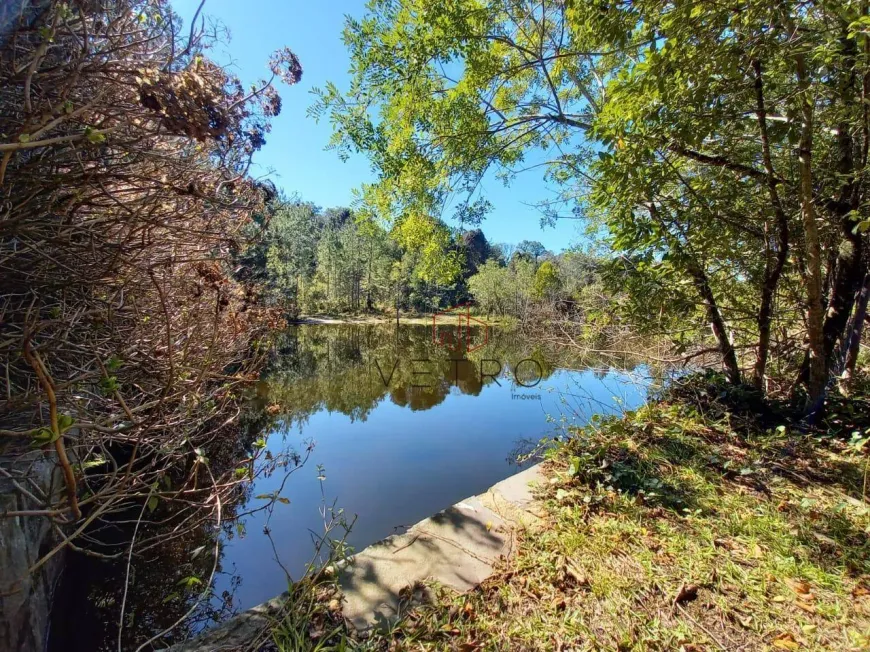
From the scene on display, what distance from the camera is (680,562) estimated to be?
5.38 ft

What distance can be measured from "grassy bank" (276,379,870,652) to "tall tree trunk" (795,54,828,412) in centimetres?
39

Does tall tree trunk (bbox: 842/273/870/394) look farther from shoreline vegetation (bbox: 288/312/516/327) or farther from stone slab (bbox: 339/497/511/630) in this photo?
shoreline vegetation (bbox: 288/312/516/327)

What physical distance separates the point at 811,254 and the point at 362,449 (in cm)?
536

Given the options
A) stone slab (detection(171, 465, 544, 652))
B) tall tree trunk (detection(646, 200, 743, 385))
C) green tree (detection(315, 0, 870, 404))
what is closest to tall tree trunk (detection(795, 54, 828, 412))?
green tree (detection(315, 0, 870, 404))

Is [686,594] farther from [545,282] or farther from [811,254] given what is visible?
[545,282]

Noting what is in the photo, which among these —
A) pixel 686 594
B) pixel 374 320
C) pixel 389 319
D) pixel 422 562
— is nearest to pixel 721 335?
pixel 686 594

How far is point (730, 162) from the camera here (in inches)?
111

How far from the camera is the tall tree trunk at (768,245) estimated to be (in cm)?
247

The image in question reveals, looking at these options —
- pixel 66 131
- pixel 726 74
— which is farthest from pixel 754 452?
pixel 66 131

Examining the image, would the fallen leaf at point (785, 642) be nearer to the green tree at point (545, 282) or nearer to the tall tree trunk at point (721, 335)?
the tall tree trunk at point (721, 335)

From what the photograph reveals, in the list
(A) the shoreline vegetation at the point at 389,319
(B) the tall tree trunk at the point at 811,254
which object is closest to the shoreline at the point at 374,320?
(A) the shoreline vegetation at the point at 389,319

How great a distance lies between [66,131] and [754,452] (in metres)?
4.60

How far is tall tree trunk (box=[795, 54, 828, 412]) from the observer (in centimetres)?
234

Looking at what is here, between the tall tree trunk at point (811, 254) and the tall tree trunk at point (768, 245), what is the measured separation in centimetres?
13
